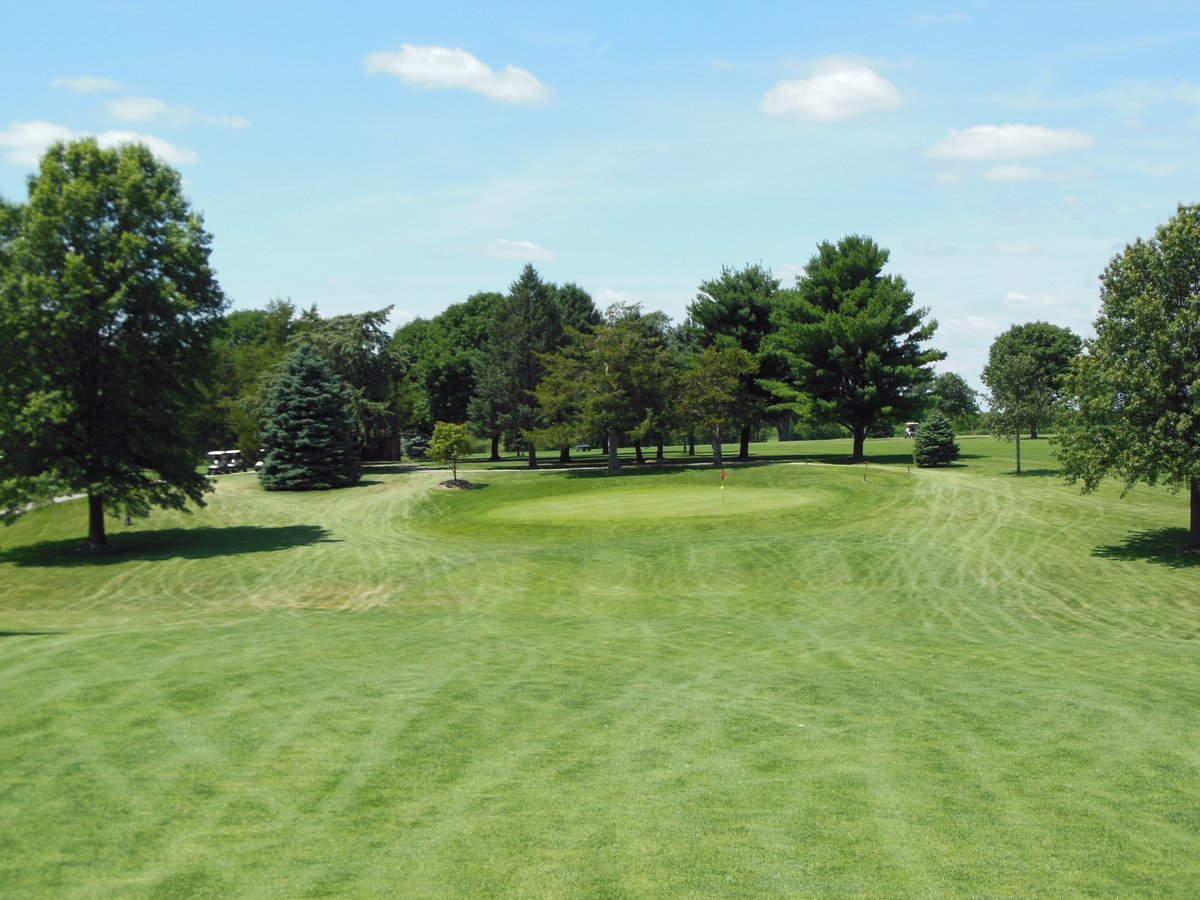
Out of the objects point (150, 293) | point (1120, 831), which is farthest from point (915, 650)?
point (150, 293)

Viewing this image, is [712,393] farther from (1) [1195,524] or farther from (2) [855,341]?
(1) [1195,524]

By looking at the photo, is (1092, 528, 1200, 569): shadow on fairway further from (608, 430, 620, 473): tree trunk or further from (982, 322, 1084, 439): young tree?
(982, 322, 1084, 439): young tree

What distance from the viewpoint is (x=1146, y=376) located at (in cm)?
2883

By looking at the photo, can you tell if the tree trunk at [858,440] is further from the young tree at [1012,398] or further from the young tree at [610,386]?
the young tree at [610,386]

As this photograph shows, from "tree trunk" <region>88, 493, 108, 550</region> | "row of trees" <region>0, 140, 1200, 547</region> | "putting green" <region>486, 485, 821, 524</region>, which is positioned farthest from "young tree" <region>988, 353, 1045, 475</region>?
"tree trunk" <region>88, 493, 108, 550</region>

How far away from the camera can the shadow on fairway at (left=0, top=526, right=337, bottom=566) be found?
113 feet

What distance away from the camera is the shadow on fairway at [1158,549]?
2906 centimetres

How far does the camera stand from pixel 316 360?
57812 millimetres

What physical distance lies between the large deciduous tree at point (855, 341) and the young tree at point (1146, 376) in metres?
27.8

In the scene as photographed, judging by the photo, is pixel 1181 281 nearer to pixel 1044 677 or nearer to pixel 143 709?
pixel 1044 677

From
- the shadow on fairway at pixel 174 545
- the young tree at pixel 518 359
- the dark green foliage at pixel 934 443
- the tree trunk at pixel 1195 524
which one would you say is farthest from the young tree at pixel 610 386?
the tree trunk at pixel 1195 524

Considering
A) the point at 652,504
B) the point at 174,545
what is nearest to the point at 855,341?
the point at 652,504

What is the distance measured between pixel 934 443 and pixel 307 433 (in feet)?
126

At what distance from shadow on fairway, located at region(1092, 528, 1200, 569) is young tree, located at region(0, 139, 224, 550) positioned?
33.9m
